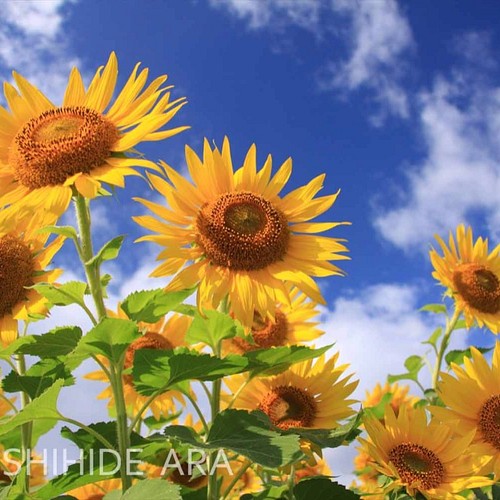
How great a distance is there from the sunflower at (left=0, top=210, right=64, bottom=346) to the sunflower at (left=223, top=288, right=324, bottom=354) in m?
1.28

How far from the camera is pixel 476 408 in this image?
4.34 metres

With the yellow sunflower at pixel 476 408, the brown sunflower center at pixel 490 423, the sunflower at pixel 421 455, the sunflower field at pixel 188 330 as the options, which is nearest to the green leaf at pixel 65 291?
the sunflower field at pixel 188 330

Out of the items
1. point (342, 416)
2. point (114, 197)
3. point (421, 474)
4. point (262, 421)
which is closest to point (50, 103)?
point (114, 197)

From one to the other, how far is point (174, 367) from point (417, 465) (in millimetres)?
1624

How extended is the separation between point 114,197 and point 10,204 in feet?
1.98

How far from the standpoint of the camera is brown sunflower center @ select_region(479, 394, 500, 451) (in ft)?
14.0

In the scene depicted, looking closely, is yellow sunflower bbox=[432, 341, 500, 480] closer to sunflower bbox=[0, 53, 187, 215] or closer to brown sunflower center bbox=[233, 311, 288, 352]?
brown sunflower center bbox=[233, 311, 288, 352]

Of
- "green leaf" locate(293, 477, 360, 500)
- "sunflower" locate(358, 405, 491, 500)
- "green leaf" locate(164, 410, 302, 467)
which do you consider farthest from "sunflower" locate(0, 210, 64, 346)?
"sunflower" locate(358, 405, 491, 500)

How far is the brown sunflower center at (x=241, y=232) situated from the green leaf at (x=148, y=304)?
1.80ft

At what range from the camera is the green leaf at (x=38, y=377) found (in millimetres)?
3309

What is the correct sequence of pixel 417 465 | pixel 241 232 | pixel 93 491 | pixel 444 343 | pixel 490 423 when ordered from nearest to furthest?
pixel 241 232 → pixel 417 465 → pixel 490 423 → pixel 93 491 → pixel 444 343

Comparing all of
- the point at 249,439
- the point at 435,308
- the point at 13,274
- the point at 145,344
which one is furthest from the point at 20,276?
the point at 435,308

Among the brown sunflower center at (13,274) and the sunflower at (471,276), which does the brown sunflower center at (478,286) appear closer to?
the sunflower at (471,276)

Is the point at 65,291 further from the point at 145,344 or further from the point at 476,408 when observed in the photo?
the point at 476,408
